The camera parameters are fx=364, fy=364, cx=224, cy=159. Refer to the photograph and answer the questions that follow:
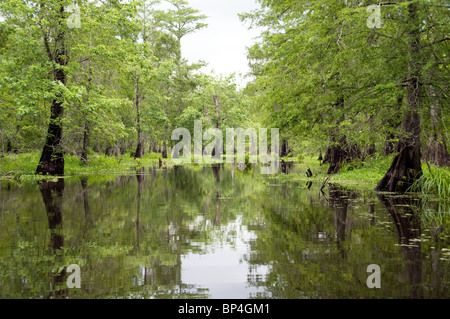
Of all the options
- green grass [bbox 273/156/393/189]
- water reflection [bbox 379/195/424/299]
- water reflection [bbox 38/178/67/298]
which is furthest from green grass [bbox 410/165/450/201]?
water reflection [bbox 38/178/67/298]

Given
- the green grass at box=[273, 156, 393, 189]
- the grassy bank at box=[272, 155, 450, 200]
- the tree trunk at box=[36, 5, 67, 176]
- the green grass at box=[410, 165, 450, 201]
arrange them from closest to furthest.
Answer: the green grass at box=[410, 165, 450, 201] < the grassy bank at box=[272, 155, 450, 200] < the green grass at box=[273, 156, 393, 189] < the tree trunk at box=[36, 5, 67, 176]

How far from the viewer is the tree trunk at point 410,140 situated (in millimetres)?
11711

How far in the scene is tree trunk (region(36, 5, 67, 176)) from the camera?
64.3ft

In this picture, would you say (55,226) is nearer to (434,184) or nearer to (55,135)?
(434,184)

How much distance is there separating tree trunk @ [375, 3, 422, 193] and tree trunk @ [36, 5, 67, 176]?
16.5m

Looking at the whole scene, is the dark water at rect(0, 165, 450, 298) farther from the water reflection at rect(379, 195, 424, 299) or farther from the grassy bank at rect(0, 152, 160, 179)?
the grassy bank at rect(0, 152, 160, 179)

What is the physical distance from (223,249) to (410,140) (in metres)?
9.74

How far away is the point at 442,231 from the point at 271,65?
13.3 m

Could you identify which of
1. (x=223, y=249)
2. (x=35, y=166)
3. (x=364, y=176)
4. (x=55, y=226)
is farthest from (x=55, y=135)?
(x=223, y=249)

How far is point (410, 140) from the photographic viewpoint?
43.1ft

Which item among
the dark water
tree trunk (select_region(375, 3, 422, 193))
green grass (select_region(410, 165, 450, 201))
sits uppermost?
tree trunk (select_region(375, 3, 422, 193))
